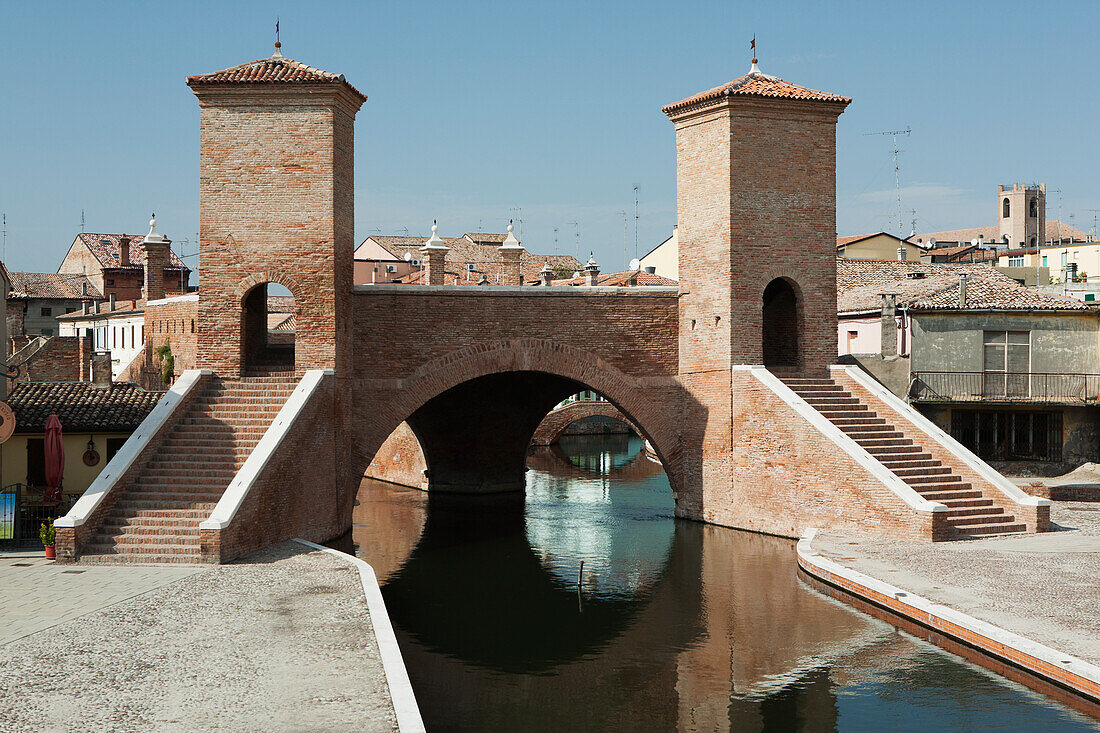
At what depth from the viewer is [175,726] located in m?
8.47

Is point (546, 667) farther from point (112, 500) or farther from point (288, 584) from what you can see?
point (112, 500)

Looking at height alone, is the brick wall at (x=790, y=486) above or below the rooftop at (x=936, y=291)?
below

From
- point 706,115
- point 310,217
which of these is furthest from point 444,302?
point 706,115

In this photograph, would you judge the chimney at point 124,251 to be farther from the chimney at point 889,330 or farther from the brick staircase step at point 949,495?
the brick staircase step at point 949,495

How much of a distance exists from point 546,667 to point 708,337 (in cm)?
995

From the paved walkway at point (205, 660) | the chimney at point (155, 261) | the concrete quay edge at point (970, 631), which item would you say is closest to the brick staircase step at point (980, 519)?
the concrete quay edge at point (970, 631)

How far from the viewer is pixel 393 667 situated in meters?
9.80

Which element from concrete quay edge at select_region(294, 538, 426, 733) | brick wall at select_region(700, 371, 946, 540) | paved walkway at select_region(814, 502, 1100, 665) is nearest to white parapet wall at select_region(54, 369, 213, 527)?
concrete quay edge at select_region(294, 538, 426, 733)

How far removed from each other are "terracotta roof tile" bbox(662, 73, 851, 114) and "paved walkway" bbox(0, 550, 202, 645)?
1262 cm

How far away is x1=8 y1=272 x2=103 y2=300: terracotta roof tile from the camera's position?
54.5 metres

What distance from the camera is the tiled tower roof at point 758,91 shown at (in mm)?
20469

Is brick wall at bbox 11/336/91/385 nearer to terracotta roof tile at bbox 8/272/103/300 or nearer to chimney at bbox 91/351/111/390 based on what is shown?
chimney at bbox 91/351/111/390

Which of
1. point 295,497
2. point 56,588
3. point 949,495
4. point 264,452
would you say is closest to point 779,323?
point 949,495

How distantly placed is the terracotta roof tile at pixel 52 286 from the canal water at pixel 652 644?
38.6 meters
